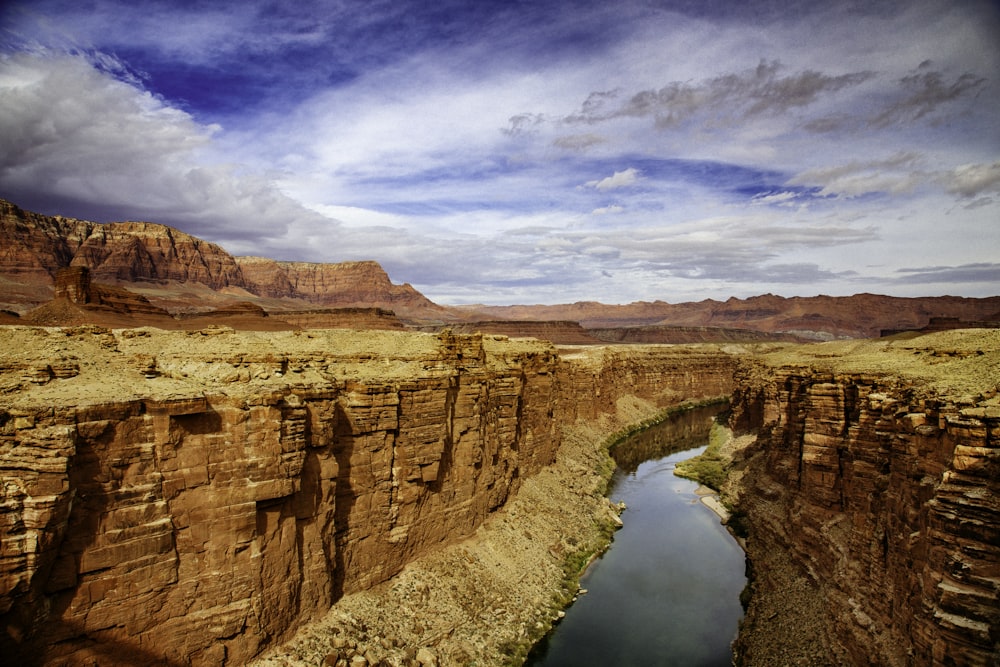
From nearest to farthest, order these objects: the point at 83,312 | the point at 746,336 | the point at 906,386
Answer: the point at 906,386 → the point at 83,312 → the point at 746,336

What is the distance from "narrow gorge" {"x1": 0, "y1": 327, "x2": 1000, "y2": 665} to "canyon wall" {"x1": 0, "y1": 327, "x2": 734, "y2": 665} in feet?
0.17

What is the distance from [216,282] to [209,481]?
11094 centimetres

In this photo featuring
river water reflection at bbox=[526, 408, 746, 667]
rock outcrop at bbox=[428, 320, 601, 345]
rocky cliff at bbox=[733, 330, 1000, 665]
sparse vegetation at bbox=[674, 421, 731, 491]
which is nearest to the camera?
rocky cliff at bbox=[733, 330, 1000, 665]

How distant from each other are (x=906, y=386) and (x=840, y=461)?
4.25 meters

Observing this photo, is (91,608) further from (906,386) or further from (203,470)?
(906,386)

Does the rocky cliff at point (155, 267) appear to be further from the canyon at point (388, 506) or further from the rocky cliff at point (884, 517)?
the rocky cliff at point (884, 517)

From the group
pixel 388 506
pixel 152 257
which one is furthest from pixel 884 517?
pixel 152 257

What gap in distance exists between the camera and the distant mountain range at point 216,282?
7288 cm

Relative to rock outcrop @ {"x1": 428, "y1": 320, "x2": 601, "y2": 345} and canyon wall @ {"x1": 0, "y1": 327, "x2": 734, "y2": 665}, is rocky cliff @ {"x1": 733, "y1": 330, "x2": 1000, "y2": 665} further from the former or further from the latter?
rock outcrop @ {"x1": 428, "y1": 320, "x2": 601, "y2": 345}

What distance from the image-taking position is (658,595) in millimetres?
25266

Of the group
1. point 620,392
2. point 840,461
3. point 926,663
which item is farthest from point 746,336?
point 926,663

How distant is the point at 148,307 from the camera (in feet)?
138

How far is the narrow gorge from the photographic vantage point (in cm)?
1105

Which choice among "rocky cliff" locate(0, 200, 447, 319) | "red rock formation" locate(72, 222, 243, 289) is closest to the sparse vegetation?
"rocky cliff" locate(0, 200, 447, 319)
